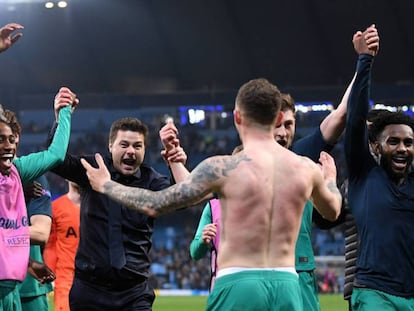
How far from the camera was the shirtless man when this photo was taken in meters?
5.38

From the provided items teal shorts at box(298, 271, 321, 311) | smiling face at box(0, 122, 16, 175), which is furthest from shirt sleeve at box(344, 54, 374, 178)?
smiling face at box(0, 122, 16, 175)

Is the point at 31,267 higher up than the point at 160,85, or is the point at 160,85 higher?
the point at 160,85

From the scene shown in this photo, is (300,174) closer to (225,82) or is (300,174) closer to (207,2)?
(207,2)

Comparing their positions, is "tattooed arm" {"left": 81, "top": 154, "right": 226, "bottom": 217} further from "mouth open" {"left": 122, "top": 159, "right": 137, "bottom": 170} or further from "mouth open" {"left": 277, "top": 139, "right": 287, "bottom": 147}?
"mouth open" {"left": 122, "top": 159, "right": 137, "bottom": 170}

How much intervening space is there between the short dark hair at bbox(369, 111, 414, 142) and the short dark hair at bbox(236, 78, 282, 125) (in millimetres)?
1755

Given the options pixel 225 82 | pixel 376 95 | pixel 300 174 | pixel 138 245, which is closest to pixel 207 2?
pixel 225 82

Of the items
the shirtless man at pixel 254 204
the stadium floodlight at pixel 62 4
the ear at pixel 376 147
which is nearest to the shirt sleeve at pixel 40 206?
the shirtless man at pixel 254 204

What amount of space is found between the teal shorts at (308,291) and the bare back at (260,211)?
1.92 meters

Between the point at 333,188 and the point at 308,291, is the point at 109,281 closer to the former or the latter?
the point at 308,291

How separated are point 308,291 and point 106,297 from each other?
1.65m

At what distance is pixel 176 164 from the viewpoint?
6.97m

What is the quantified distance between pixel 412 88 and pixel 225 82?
7.47m

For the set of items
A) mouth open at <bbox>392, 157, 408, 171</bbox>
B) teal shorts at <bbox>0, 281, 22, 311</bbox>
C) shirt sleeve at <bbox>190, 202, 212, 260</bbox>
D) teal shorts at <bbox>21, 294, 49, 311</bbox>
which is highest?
mouth open at <bbox>392, 157, 408, 171</bbox>

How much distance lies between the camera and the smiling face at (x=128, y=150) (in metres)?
8.15
